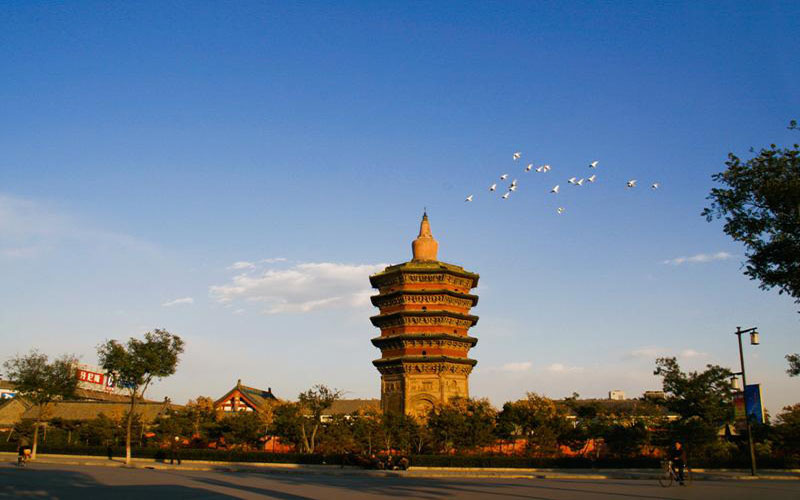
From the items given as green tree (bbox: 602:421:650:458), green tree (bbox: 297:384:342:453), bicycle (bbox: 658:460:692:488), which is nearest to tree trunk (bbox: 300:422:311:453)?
green tree (bbox: 297:384:342:453)

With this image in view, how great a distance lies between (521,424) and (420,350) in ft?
43.4

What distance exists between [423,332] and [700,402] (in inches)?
980

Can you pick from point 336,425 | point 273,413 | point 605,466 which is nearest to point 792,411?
point 605,466

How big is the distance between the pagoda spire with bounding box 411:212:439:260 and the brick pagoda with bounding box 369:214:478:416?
0.10 m

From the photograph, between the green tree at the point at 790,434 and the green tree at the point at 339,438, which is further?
the green tree at the point at 339,438

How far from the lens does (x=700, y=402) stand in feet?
133

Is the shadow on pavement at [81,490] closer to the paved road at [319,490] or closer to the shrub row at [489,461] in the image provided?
the paved road at [319,490]

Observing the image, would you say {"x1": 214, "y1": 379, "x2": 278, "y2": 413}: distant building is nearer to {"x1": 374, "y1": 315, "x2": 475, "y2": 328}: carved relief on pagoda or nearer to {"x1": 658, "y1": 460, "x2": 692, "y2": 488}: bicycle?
{"x1": 374, "y1": 315, "x2": 475, "y2": 328}: carved relief on pagoda

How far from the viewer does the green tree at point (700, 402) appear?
133 feet

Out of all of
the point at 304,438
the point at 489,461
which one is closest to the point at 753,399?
the point at 489,461

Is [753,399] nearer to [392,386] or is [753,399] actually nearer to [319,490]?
[319,490]

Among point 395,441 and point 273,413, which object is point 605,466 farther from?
point 273,413

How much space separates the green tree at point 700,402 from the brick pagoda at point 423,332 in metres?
20.2

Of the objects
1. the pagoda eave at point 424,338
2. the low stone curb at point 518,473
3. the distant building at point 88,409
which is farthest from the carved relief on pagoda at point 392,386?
the distant building at point 88,409
